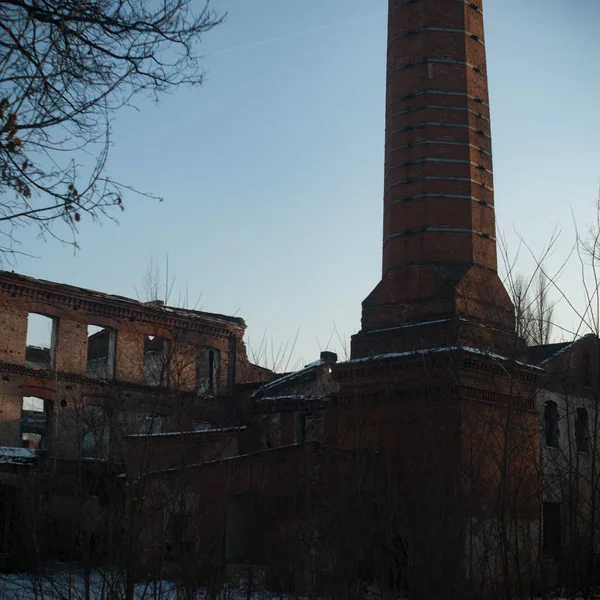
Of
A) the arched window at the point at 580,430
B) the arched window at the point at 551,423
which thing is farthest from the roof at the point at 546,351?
the arched window at the point at 580,430

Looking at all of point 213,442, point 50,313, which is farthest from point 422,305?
point 50,313

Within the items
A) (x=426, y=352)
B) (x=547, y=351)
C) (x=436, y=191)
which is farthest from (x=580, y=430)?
(x=547, y=351)

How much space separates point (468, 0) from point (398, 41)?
1.63m

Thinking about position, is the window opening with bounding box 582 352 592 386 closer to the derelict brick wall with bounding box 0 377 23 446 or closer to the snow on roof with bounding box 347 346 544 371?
the snow on roof with bounding box 347 346 544 371

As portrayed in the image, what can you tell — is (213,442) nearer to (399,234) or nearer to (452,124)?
(399,234)

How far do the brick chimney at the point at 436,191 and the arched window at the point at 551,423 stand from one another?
5663 mm

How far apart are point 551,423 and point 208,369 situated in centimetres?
1186

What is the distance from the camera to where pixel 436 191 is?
16125 millimetres

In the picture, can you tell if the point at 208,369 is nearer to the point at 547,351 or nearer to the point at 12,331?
the point at 12,331

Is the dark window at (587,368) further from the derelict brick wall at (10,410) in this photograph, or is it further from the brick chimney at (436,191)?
the derelict brick wall at (10,410)

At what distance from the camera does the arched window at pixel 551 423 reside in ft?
67.6

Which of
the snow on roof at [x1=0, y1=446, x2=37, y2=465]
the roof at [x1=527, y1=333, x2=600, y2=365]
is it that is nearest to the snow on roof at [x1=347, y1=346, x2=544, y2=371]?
the roof at [x1=527, y1=333, x2=600, y2=365]

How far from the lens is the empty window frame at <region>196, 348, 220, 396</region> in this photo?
28078 millimetres

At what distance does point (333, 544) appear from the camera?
7.43 meters
